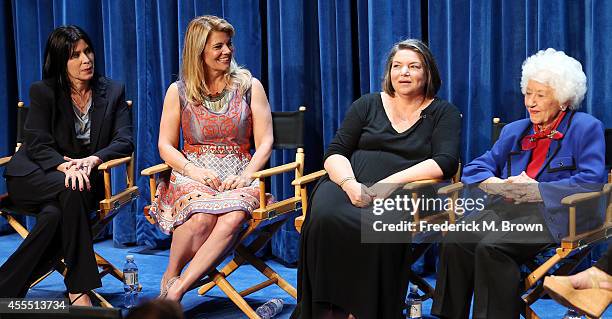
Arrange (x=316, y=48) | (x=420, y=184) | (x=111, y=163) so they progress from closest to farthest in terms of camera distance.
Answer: (x=420, y=184), (x=111, y=163), (x=316, y=48)

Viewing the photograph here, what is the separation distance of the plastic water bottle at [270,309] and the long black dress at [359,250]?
33 cm

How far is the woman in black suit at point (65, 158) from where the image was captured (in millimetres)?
4016

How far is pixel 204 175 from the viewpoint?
4.20 m

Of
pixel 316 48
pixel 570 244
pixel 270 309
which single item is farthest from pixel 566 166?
pixel 316 48

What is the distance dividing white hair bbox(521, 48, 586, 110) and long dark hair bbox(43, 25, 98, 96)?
215 cm

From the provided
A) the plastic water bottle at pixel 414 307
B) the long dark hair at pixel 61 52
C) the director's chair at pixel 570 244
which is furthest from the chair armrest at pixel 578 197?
the long dark hair at pixel 61 52

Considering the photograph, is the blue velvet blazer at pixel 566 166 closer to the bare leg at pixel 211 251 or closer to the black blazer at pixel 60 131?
the bare leg at pixel 211 251

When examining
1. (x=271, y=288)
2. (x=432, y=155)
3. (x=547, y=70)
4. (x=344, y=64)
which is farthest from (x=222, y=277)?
A: (x=547, y=70)

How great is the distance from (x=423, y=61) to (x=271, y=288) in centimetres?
143

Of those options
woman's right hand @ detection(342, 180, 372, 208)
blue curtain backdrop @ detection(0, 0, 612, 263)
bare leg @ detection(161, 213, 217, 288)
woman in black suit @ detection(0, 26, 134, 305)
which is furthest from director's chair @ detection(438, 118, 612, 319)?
woman in black suit @ detection(0, 26, 134, 305)

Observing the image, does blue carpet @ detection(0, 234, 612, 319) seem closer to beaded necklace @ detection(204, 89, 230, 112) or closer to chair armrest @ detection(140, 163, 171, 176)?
chair armrest @ detection(140, 163, 171, 176)

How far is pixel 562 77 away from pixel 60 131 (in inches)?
92.9

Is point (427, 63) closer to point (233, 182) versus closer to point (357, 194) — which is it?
point (357, 194)

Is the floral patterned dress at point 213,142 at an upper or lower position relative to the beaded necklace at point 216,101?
lower
